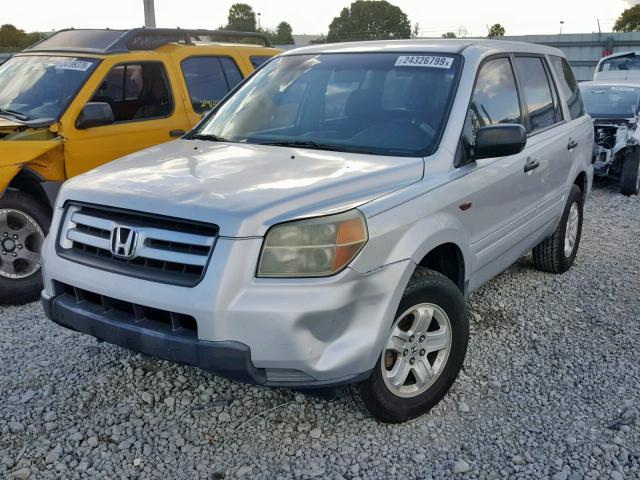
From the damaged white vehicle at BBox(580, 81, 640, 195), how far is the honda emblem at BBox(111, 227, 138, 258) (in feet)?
25.0

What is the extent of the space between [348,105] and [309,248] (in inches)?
55.9

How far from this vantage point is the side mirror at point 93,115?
16.4 feet

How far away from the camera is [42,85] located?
17.7 feet

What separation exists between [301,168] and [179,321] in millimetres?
948

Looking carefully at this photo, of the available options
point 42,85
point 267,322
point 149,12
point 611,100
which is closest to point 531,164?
point 267,322

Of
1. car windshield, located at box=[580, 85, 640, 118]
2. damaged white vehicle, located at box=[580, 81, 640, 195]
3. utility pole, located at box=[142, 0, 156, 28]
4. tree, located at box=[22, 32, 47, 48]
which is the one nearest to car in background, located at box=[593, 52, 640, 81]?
car windshield, located at box=[580, 85, 640, 118]

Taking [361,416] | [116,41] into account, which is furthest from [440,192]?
[116,41]

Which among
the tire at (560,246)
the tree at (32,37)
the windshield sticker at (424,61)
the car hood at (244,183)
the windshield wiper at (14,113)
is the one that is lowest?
the tire at (560,246)

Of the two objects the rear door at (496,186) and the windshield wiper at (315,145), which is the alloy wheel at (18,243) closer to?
the windshield wiper at (315,145)

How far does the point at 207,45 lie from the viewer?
6406 mm

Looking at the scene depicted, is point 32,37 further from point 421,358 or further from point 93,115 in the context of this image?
point 421,358

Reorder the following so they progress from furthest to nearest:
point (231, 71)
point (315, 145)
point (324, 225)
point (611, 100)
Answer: point (611, 100)
point (231, 71)
point (315, 145)
point (324, 225)

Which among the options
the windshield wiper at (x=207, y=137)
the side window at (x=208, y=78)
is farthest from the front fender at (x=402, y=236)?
the side window at (x=208, y=78)

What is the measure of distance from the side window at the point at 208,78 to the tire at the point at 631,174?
5417 millimetres
